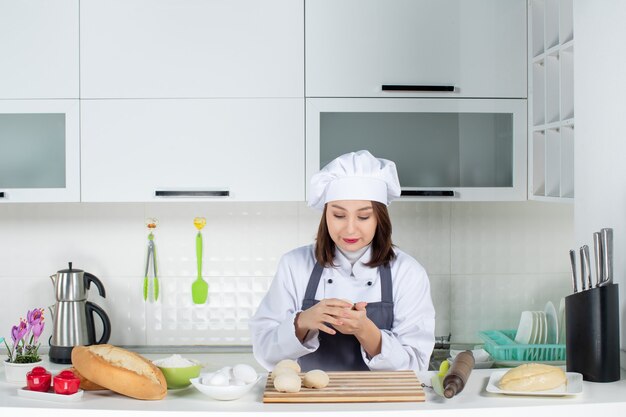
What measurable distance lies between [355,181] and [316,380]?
2.47ft

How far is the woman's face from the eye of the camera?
200 centimetres

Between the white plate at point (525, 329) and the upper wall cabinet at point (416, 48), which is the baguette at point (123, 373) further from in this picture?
the white plate at point (525, 329)

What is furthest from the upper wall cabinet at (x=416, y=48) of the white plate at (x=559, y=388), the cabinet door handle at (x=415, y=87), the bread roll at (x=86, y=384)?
the bread roll at (x=86, y=384)

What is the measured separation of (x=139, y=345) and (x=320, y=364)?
1108 mm

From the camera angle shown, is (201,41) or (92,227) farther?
(92,227)

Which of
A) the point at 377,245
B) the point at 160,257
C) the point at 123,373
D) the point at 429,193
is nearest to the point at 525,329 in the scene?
the point at 429,193

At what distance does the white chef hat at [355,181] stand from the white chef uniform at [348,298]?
7.1 inches

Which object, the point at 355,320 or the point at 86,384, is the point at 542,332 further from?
the point at 86,384

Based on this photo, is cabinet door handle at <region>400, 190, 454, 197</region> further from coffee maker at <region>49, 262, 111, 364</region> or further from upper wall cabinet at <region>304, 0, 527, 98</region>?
coffee maker at <region>49, 262, 111, 364</region>

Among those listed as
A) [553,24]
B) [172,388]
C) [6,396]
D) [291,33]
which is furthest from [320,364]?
[553,24]

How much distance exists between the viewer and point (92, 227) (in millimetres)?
3012

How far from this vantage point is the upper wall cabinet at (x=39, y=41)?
8.55 feet

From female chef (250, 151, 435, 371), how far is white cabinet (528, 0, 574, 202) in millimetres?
593

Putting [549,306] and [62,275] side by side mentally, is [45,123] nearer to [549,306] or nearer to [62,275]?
[62,275]
